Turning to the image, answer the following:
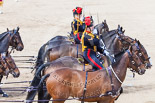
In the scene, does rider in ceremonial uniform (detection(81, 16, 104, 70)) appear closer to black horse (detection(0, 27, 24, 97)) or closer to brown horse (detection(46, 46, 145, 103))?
brown horse (detection(46, 46, 145, 103))

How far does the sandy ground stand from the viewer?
546 inches

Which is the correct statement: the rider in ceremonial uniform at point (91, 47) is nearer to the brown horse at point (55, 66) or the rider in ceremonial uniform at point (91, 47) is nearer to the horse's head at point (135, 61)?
the brown horse at point (55, 66)

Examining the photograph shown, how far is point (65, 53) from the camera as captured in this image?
40.6ft

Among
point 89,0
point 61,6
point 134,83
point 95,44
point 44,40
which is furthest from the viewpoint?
point 89,0

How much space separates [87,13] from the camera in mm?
28109

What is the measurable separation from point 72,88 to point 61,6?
2318cm

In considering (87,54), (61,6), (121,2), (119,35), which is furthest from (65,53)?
(121,2)

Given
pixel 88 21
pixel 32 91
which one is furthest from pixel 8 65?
pixel 88 21

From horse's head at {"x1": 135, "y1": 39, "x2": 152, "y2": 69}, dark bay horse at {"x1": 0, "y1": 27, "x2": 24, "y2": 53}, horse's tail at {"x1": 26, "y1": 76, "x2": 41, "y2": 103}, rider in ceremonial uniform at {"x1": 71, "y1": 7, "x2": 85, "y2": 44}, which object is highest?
rider in ceremonial uniform at {"x1": 71, "y1": 7, "x2": 85, "y2": 44}

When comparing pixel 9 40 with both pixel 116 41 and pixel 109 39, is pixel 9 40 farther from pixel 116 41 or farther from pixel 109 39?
pixel 116 41

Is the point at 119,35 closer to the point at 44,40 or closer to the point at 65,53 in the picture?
the point at 65,53

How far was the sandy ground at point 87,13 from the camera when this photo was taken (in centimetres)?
1387

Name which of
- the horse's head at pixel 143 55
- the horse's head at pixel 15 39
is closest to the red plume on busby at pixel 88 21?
the horse's head at pixel 143 55

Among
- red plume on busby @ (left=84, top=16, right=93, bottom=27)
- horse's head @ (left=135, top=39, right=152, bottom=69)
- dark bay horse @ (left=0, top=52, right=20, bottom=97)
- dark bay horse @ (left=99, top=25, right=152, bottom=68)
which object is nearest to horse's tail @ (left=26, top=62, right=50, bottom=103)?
dark bay horse @ (left=0, top=52, right=20, bottom=97)
